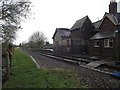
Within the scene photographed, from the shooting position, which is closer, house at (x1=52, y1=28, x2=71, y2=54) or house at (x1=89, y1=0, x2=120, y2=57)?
house at (x1=89, y1=0, x2=120, y2=57)

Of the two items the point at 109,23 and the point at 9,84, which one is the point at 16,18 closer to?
the point at 9,84

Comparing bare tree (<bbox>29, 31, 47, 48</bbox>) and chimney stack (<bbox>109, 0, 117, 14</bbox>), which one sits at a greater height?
chimney stack (<bbox>109, 0, 117, 14</bbox>)

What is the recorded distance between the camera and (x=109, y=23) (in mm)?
32750

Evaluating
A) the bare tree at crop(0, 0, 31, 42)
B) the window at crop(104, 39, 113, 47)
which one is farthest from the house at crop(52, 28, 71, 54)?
the bare tree at crop(0, 0, 31, 42)

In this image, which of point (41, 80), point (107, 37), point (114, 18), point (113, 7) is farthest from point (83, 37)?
point (41, 80)

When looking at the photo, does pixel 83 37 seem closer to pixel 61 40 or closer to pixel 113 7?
pixel 113 7

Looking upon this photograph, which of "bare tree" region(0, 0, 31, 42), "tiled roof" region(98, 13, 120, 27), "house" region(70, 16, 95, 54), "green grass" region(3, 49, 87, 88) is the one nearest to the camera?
"green grass" region(3, 49, 87, 88)

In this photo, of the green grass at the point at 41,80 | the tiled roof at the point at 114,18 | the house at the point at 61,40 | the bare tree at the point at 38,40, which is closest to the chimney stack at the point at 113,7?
the tiled roof at the point at 114,18

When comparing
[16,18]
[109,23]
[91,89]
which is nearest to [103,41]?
[109,23]

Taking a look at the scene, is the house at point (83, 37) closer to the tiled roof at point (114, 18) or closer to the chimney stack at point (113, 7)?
the chimney stack at point (113, 7)

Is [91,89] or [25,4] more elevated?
[25,4]

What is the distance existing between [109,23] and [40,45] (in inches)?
2387

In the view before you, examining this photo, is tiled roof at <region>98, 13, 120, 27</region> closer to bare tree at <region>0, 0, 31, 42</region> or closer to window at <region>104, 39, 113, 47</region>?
window at <region>104, 39, 113, 47</region>

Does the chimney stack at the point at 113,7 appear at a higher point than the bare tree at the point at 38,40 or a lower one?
higher
